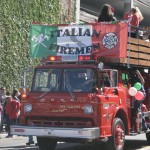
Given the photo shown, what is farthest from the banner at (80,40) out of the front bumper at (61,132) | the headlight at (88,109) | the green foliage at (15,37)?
the green foliage at (15,37)

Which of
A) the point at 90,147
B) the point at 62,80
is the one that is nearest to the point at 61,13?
the point at 90,147

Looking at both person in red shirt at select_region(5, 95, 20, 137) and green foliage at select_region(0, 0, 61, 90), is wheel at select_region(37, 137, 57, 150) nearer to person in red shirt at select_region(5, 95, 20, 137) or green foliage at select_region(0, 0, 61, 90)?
person in red shirt at select_region(5, 95, 20, 137)

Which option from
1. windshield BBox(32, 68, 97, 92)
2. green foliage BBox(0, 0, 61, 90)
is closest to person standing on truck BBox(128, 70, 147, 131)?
windshield BBox(32, 68, 97, 92)

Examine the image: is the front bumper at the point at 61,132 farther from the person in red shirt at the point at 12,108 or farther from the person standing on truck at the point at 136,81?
the person in red shirt at the point at 12,108

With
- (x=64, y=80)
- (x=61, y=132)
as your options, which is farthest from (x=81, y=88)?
(x=61, y=132)

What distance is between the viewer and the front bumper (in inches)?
410

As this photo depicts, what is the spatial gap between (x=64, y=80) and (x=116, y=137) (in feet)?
6.35

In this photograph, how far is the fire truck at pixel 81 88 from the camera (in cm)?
1076

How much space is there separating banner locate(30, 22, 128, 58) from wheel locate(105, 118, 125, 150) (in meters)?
1.70

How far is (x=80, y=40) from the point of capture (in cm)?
1180

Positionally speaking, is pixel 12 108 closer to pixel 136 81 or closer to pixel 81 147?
pixel 81 147

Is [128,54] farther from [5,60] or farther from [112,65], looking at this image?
[5,60]

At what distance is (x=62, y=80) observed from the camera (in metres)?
11.2

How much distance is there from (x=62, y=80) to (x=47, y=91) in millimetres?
462
